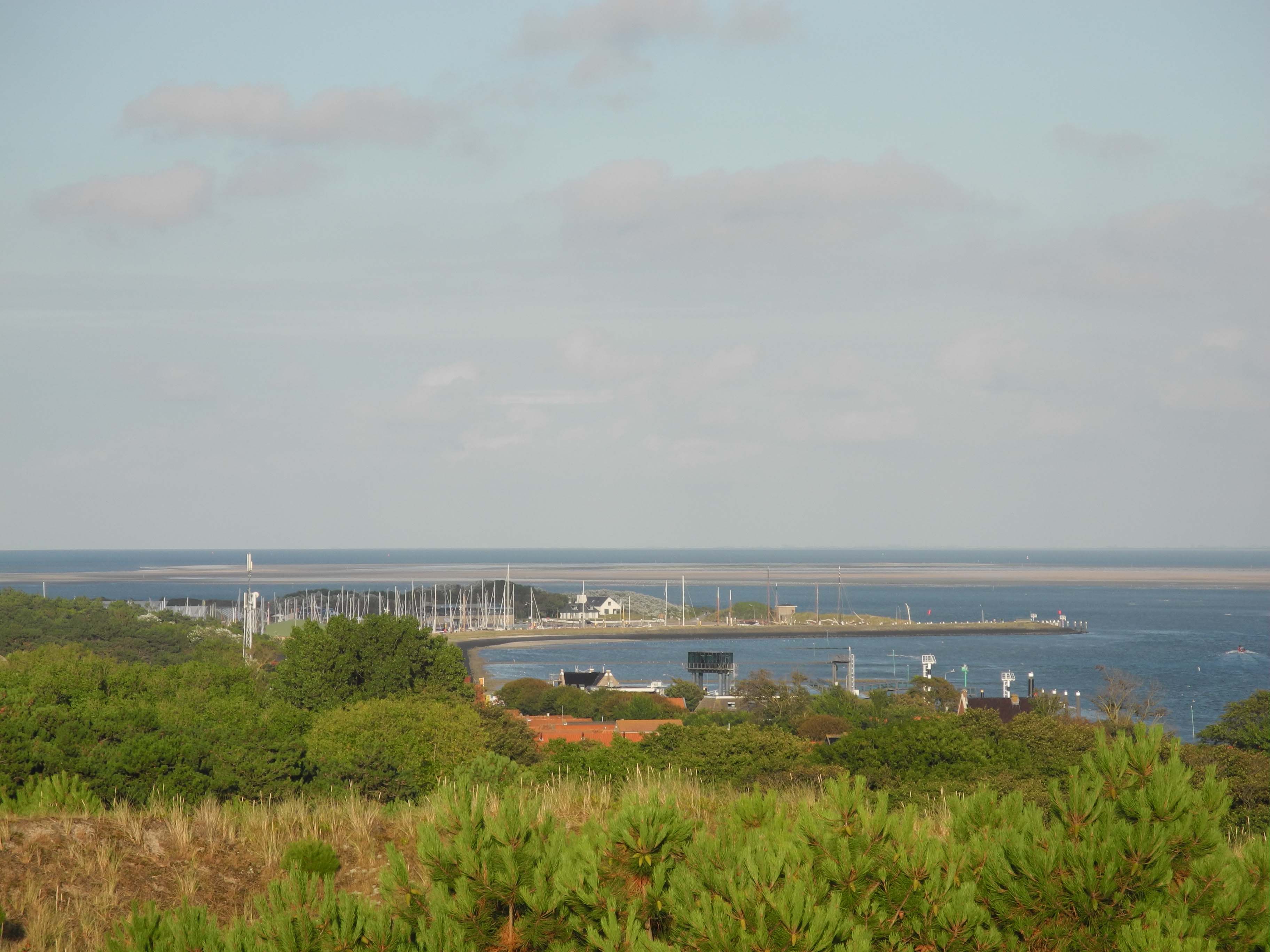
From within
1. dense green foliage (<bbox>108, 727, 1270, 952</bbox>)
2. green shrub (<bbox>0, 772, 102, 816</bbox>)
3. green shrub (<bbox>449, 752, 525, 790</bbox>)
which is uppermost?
dense green foliage (<bbox>108, 727, 1270, 952</bbox>)

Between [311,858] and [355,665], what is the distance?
111 ft

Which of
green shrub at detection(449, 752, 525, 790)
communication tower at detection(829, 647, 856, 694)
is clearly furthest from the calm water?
green shrub at detection(449, 752, 525, 790)

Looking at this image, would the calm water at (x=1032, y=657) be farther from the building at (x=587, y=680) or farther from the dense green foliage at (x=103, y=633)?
the dense green foliage at (x=103, y=633)

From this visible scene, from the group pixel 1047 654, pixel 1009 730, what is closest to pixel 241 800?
pixel 1009 730

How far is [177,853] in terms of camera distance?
1002 cm

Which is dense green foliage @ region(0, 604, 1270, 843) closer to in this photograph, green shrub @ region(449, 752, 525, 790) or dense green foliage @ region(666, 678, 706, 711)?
green shrub @ region(449, 752, 525, 790)

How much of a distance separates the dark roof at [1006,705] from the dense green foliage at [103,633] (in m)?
55.0

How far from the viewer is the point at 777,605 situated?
175000 mm

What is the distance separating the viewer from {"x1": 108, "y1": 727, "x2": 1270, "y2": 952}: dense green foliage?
235 inches

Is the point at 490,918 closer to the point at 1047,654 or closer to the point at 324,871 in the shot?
the point at 324,871

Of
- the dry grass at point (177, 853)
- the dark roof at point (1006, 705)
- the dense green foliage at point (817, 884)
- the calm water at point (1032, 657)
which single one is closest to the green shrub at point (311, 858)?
the dry grass at point (177, 853)

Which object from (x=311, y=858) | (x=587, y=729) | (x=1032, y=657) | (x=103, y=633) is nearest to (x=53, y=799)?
(x=311, y=858)

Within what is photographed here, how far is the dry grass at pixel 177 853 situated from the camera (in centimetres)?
860

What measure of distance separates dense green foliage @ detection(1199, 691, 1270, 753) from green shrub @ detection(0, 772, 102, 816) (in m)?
37.4
